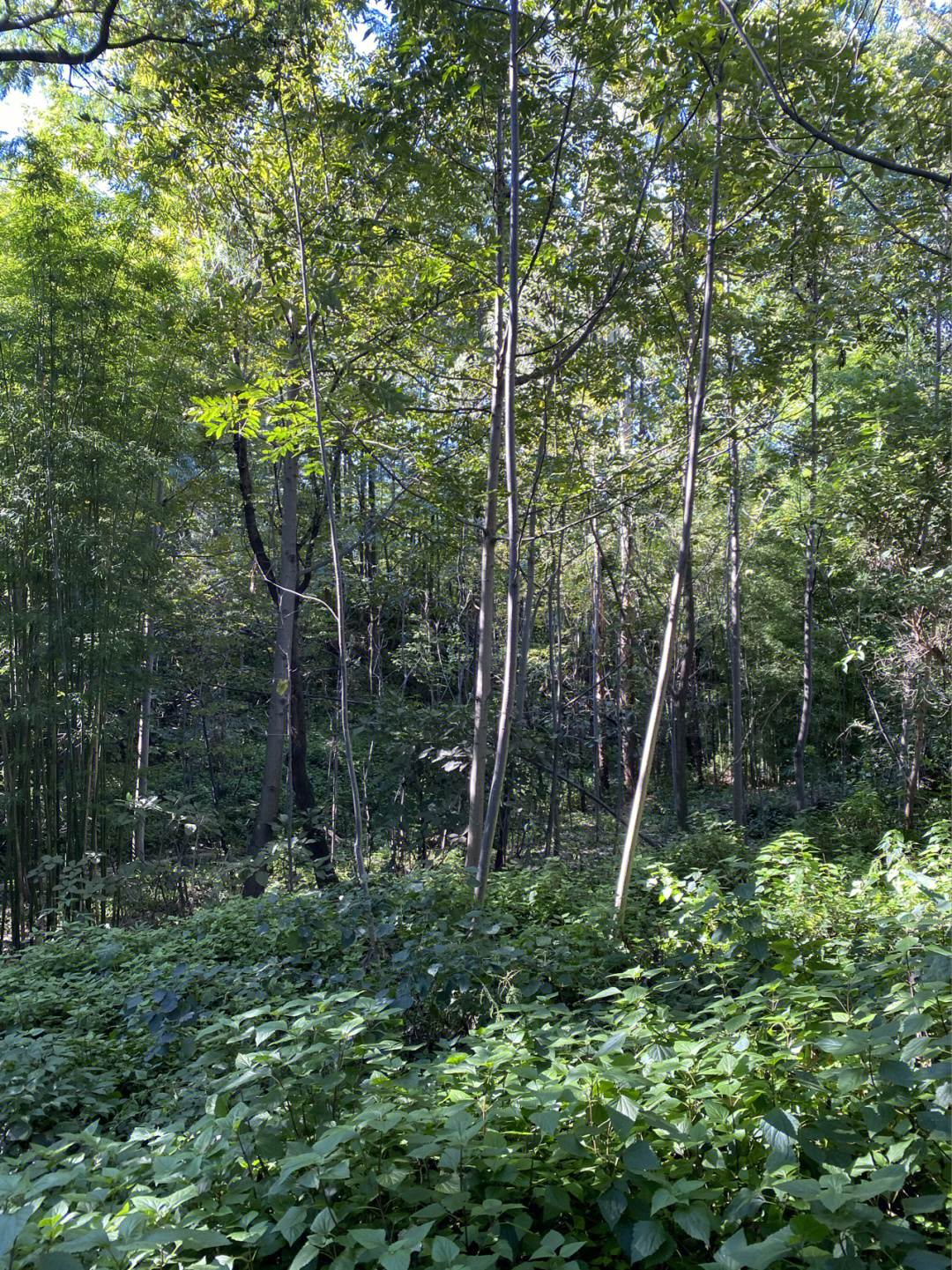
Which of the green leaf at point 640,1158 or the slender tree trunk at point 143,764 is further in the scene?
the slender tree trunk at point 143,764

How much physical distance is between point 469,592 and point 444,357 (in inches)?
152

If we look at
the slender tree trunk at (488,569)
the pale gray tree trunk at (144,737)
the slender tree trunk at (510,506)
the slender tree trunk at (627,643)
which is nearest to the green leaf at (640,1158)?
the slender tree trunk at (510,506)

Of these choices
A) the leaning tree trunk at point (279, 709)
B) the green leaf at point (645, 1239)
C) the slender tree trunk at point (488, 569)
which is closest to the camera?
the green leaf at point (645, 1239)

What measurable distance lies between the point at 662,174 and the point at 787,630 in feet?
24.4

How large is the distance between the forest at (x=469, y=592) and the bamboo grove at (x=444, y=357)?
0.13ft

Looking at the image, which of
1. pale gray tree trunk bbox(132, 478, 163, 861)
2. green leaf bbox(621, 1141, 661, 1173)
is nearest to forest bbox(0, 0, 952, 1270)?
green leaf bbox(621, 1141, 661, 1173)

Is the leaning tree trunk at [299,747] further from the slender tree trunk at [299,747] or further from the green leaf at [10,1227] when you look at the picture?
the green leaf at [10,1227]

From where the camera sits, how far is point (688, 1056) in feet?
4.25

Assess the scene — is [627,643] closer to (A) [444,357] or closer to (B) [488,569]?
(A) [444,357]

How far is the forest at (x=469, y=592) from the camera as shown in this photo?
1131 mm

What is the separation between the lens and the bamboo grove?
8.90ft

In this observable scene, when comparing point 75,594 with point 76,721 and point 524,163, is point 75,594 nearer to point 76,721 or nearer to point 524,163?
point 76,721

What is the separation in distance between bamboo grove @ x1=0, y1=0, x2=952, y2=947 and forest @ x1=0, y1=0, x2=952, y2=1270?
1.5 inches

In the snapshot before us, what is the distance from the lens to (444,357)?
3.91 meters
